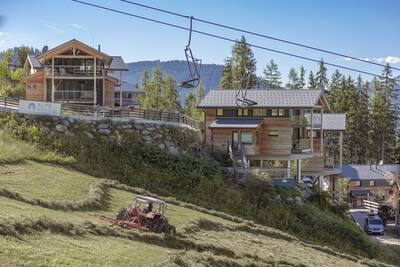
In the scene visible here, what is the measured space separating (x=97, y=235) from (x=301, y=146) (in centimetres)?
2829

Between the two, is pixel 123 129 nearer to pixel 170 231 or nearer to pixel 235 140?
pixel 235 140

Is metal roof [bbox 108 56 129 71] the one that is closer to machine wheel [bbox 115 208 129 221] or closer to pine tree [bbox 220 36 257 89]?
pine tree [bbox 220 36 257 89]

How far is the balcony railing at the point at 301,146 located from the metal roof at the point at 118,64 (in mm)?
21672

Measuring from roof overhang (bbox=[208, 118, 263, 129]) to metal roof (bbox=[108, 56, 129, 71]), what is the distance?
703 inches

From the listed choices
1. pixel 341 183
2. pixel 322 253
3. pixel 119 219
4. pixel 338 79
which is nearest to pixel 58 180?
pixel 119 219

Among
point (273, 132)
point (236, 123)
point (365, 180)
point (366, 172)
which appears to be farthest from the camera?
point (366, 172)

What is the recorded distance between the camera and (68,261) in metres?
11.5

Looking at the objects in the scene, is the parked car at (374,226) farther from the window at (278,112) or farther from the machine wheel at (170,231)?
the machine wheel at (170,231)

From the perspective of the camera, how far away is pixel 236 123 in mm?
39812

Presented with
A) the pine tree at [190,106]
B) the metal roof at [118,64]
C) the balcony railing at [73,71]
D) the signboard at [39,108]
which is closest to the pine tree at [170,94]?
the pine tree at [190,106]

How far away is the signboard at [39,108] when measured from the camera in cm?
3255

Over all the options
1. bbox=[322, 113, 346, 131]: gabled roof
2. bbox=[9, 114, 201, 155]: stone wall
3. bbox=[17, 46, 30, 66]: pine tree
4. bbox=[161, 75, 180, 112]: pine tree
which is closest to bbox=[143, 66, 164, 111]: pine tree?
bbox=[161, 75, 180, 112]: pine tree

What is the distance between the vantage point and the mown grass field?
12.5m

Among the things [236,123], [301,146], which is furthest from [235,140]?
[301,146]
